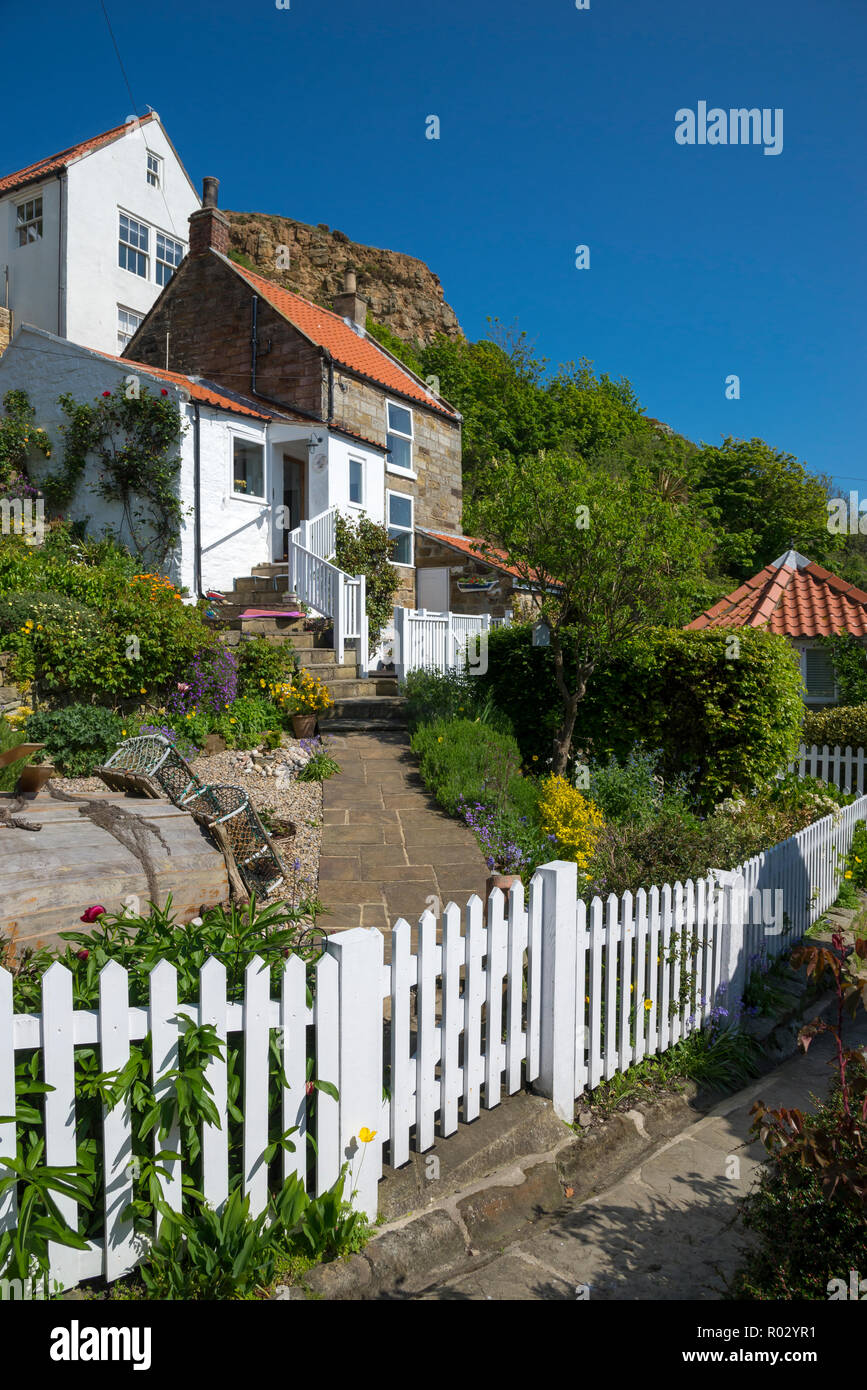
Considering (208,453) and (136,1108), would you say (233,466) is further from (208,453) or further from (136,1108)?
(136,1108)

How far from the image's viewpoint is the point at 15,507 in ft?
49.7

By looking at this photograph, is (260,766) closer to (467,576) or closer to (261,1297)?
(261,1297)

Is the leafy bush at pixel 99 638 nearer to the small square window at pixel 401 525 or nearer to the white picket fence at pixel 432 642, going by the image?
the white picket fence at pixel 432 642

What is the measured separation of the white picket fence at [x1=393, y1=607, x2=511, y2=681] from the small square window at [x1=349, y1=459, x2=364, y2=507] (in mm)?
6438

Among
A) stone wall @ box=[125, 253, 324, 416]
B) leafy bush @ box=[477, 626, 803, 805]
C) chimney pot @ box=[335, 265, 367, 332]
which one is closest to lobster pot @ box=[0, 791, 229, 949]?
leafy bush @ box=[477, 626, 803, 805]

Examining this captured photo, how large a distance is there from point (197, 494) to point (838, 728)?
1171 cm

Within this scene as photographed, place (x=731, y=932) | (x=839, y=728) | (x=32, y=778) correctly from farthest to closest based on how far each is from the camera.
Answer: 1. (x=839, y=728)
2. (x=731, y=932)
3. (x=32, y=778)

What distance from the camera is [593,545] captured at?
8023mm

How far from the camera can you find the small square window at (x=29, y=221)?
20.5m

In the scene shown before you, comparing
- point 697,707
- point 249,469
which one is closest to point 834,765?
point 697,707

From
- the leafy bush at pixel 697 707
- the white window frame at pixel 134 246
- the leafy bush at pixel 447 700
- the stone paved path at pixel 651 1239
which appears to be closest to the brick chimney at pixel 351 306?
the white window frame at pixel 134 246

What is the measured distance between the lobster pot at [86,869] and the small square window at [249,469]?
12.8 m
